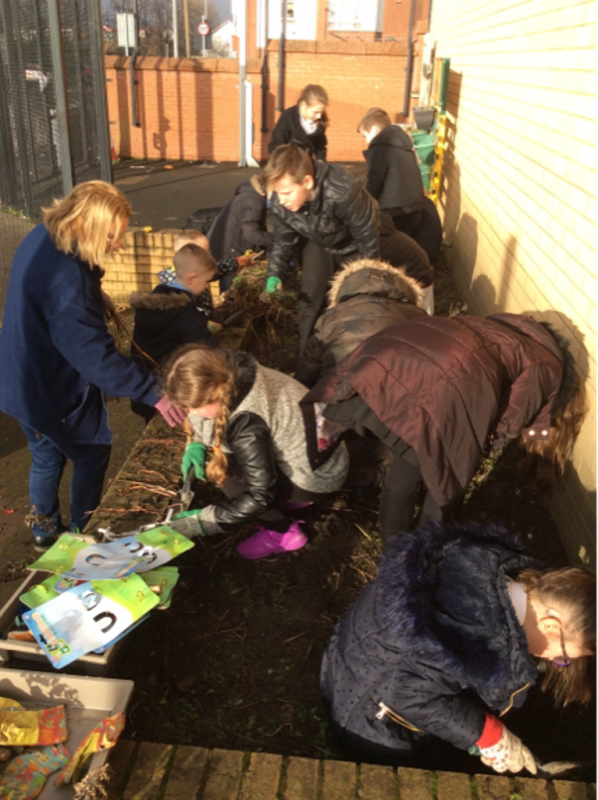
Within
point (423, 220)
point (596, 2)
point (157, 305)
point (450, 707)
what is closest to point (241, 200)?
point (423, 220)

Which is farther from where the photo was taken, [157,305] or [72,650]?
[157,305]

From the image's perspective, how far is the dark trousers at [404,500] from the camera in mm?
2957

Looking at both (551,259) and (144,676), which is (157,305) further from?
(551,259)

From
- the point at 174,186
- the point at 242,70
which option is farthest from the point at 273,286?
the point at 242,70

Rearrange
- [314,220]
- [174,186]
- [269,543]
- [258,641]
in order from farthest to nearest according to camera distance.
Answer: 1. [174,186]
2. [314,220]
3. [269,543]
4. [258,641]

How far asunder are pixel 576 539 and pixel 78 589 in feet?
7.88

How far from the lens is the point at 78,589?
244 centimetres

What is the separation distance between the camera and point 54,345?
125 inches

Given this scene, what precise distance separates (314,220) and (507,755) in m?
3.44

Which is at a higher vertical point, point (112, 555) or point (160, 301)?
point (160, 301)

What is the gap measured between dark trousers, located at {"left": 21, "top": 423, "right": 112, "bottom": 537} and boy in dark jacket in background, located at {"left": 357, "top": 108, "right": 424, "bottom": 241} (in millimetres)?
4495

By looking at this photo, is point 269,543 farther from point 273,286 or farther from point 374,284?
point 273,286

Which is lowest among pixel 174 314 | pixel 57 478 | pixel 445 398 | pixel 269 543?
pixel 269 543

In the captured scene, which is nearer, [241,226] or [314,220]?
[314,220]
